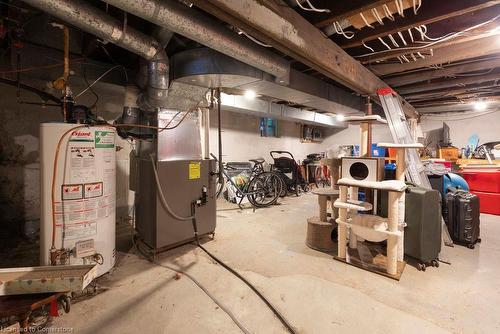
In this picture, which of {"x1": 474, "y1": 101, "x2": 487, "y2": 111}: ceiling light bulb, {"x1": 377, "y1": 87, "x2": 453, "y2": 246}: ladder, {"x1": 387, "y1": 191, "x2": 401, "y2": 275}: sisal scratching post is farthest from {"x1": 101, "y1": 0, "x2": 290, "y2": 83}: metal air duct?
{"x1": 474, "y1": 101, "x2": 487, "y2": 111}: ceiling light bulb

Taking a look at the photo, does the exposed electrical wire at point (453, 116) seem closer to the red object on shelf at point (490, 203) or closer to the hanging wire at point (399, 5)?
the red object on shelf at point (490, 203)

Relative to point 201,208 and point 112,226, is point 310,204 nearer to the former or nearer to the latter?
point 201,208

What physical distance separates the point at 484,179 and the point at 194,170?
478 centimetres

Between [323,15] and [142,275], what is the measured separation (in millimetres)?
2609

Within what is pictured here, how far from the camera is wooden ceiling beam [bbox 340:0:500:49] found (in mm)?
1611

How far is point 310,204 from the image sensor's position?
14.7 ft

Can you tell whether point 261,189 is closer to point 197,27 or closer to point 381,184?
point 381,184

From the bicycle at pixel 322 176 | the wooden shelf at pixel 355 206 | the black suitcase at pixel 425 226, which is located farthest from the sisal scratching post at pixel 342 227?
the bicycle at pixel 322 176

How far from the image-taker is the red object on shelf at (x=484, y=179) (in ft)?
12.2

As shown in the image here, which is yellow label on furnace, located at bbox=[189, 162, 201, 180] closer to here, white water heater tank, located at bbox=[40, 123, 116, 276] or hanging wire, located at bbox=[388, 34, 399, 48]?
white water heater tank, located at bbox=[40, 123, 116, 276]

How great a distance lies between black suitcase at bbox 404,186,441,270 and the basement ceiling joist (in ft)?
4.63

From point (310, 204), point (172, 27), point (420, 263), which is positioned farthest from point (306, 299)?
point (310, 204)

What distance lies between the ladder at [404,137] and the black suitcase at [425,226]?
589 mm

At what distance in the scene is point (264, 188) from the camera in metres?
4.35
